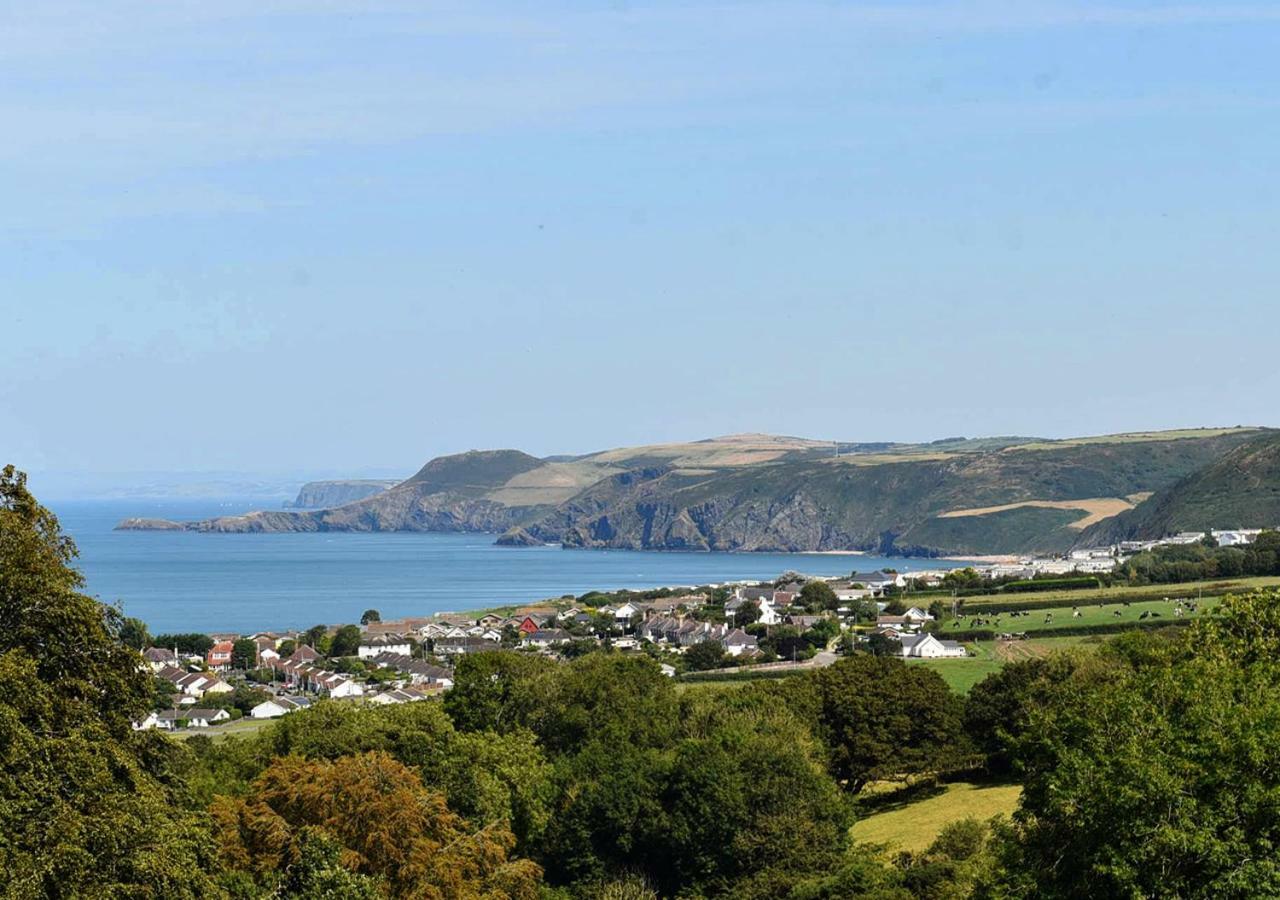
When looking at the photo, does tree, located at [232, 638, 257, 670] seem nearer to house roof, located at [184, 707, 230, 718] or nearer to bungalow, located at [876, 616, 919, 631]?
house roof, located at [184, 707, 230, 718]

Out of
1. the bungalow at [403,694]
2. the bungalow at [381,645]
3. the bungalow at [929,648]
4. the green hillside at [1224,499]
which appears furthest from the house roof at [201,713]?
the green hillside at [1224,499]

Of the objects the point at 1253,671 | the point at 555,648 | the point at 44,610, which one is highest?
the point at 44,610

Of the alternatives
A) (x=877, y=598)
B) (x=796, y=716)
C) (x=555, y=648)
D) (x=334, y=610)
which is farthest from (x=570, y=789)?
(x=334, y=610)

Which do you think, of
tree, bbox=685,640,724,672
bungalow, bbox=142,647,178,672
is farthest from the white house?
tree, bbox=685,640,724,672

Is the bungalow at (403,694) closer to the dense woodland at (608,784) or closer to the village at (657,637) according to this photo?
the village at (657,637)

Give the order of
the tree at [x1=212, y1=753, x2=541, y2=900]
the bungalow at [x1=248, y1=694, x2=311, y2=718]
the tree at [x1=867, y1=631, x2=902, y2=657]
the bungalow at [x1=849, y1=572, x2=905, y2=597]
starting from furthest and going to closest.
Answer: the bungalow at [x1=849, y1=572, x2=905, y2=597]
the tree at [x1=867, y1=631, x2=902, y2=657]
the bungalow at [x1=248, y1=694, x2=311, y2=718]
the tree at [x1=212, y1=753, x2=541, y2=900]

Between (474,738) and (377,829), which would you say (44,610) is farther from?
(474,738)

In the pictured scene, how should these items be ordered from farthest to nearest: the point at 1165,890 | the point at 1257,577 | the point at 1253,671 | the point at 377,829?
the point at 1257,577 < the point at 377,829 < the point at 1253,671 < the point at 1165,890
